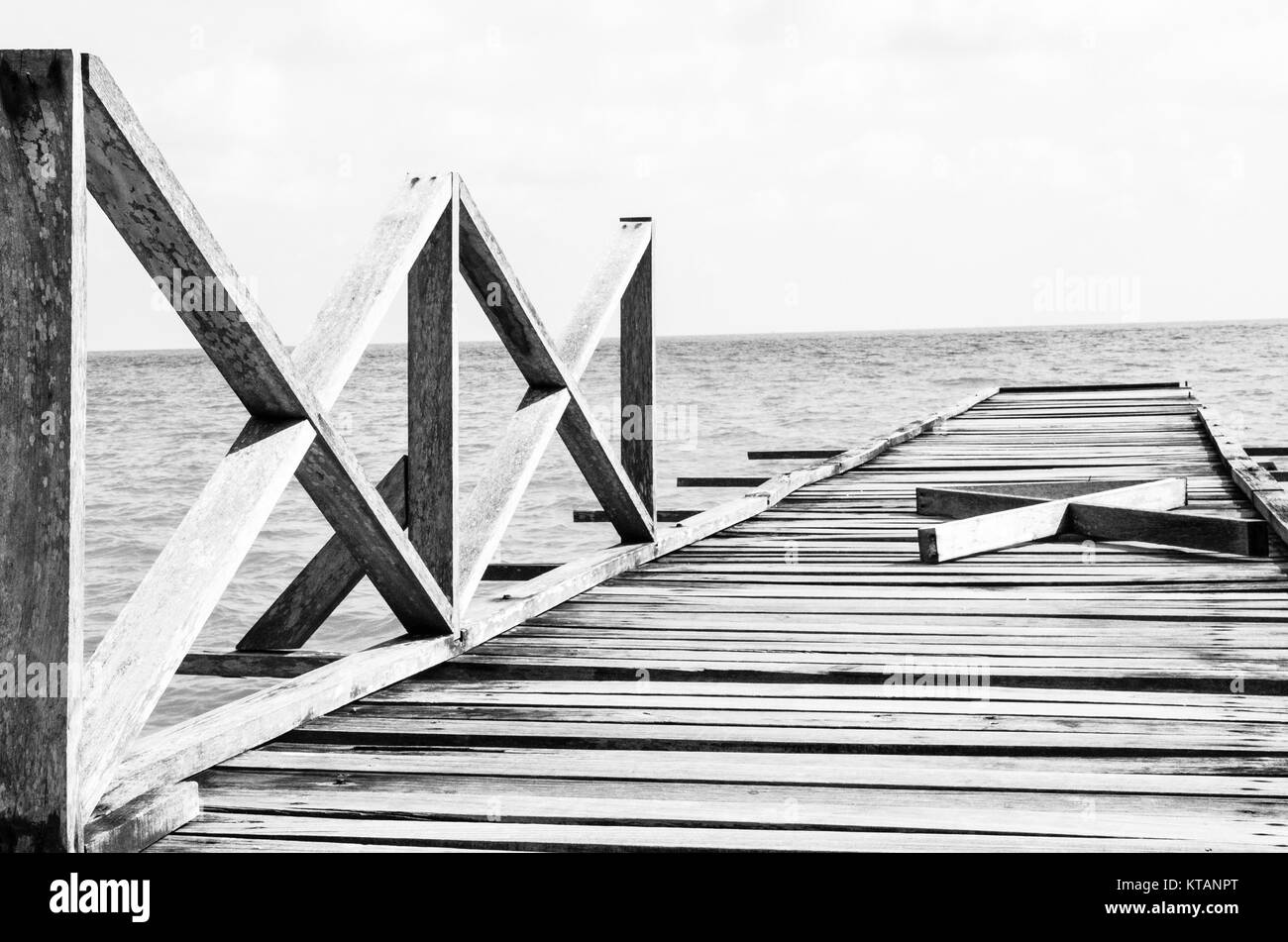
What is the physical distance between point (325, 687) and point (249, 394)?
69 cm

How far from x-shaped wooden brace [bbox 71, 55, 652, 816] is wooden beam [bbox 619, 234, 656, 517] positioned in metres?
1.29

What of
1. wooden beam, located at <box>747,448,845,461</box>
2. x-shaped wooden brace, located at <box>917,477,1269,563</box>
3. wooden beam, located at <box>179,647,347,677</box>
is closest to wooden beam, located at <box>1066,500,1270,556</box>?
x-shaped wooden brace, located at <box>917,477,1269,563</box>

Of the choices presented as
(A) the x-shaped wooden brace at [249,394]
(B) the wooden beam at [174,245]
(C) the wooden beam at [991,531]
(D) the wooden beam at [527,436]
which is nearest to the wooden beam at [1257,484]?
(C) the wooden beam at [991,531]

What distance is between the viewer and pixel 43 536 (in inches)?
67.6

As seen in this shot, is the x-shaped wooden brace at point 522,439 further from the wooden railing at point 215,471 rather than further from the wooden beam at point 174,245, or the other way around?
the wooden beam at point 174,245

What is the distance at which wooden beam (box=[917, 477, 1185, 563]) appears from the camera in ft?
15.7

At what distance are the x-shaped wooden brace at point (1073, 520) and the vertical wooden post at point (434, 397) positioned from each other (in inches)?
84.5

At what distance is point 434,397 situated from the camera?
3.22m

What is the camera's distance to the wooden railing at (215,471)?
172 cm

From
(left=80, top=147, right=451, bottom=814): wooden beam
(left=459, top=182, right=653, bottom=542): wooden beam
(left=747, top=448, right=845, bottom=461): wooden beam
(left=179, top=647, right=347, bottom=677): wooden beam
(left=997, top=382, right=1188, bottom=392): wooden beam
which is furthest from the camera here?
(left=997, top=382, right=1188, bottom=392): wooden beam

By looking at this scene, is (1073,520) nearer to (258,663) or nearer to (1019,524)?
(1019,524)

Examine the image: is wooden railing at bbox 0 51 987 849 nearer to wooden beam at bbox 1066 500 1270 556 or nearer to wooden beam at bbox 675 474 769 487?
wooden beam at bbox 1066 500 1270 556
